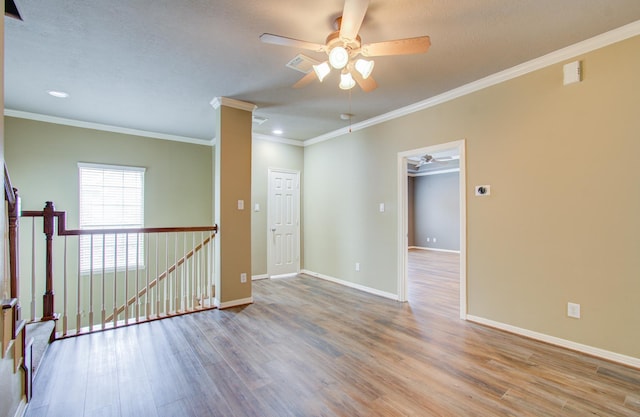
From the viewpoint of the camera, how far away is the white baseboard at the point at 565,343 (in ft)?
7.63

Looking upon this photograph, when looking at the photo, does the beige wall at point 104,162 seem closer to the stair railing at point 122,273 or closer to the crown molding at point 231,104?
the stair railing at point 122,273

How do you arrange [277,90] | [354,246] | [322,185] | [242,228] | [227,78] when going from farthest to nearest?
[322,185], [354,246], [242,228], [277,90], [227,78]

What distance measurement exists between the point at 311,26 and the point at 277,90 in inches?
50.0

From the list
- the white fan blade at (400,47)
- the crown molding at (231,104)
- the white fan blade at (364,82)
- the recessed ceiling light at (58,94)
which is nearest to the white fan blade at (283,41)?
the white fan blade at (400,47)

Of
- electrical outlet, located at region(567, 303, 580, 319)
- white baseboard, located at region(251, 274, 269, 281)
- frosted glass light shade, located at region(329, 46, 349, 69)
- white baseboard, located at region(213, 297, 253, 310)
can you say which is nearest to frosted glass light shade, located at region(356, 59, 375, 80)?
frosted glass light shade, located at region(329, 46, 349, 69)

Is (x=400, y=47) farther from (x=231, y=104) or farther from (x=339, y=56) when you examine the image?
(x=231, y=104)

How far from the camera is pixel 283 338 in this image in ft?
9.41

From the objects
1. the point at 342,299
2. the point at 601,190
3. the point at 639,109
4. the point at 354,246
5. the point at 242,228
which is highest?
the point at 639,109

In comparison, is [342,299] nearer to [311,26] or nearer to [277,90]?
[277,90]

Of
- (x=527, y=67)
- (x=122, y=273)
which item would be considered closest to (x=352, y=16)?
(x=527, y=67)

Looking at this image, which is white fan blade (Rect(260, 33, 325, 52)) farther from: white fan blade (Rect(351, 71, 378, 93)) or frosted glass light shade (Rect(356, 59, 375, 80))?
white fan blade (Rect(351, 71, 378, 93))

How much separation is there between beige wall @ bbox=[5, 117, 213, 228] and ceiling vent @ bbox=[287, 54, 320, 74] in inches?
141

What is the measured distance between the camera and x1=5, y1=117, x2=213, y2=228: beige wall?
13.7ft

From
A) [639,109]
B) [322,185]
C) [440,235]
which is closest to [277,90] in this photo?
[322,185]
